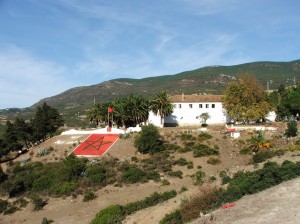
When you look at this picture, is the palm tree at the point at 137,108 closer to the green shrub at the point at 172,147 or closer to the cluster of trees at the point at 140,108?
the cluster of trees at the point at 140,108

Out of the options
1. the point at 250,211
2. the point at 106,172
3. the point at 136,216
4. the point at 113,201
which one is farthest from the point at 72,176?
the point at 250,211

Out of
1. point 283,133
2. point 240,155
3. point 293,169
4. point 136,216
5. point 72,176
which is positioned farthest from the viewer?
point 283,133

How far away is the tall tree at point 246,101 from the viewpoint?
205ft

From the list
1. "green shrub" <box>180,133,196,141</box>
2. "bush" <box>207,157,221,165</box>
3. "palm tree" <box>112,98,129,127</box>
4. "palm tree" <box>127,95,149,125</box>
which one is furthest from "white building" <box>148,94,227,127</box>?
"bush" <box>207,157,221,165</box>

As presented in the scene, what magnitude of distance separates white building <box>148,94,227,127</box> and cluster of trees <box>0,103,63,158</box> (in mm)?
19983

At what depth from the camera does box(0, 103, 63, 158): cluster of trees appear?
6450cm

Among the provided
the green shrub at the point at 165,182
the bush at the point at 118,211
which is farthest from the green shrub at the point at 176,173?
the bush at the point at 118,211

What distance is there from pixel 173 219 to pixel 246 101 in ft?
152

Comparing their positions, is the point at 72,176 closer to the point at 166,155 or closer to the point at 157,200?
the point at 166,155

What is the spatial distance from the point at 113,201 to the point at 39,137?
3761 centimetres

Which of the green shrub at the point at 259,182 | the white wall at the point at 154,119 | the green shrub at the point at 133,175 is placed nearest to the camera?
the green shrub at the point at 259,182

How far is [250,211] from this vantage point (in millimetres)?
17656

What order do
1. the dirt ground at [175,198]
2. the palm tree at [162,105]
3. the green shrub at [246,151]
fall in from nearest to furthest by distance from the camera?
1. the dirt ground at [175,198]
2. the green shrub at [246,151]
3. the palm tree at [162,105]

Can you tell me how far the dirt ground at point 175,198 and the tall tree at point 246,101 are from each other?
12.6ft
